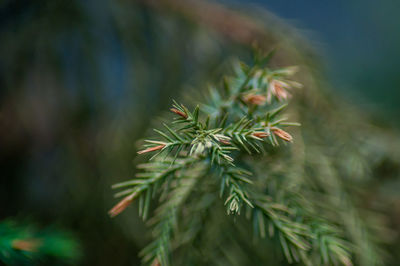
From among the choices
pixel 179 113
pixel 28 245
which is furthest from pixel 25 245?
pixel 179 113

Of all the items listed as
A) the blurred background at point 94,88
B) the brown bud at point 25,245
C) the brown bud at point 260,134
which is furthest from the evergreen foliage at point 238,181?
the blurred background at point 94,88

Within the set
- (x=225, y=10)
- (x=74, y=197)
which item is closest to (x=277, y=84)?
(x=225, y=10)

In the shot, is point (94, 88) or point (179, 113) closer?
point (179, 113)

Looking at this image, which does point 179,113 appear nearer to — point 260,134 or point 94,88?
point 260,134

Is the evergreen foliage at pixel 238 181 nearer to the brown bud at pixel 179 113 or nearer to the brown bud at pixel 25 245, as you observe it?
the brown bud at pixel 179 113

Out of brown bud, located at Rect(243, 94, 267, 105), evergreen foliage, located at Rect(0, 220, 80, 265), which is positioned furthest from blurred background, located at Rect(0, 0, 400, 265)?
brown bud, located at Rect(243, 94, 267, 105)
